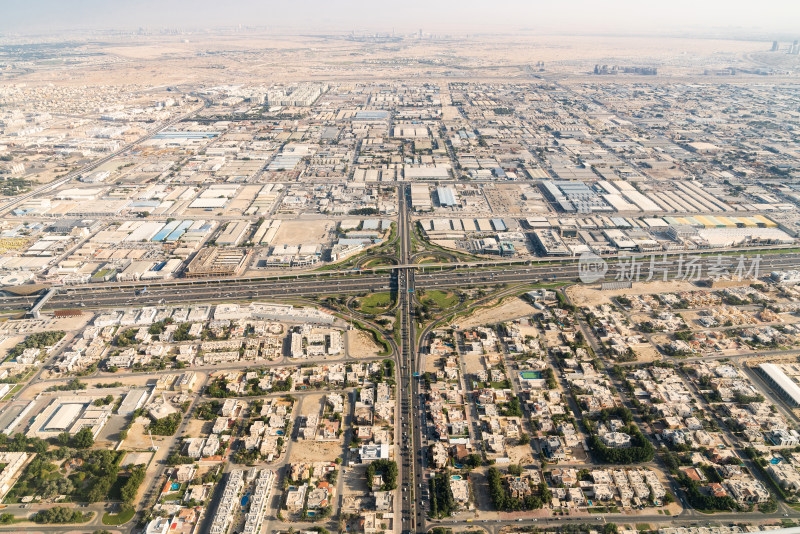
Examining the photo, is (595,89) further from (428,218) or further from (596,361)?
(596,361)

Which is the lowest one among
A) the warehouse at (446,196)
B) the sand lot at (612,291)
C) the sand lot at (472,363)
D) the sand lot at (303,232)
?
the sand lot at (472,363)

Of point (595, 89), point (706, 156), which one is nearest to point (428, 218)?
point (706, 156)

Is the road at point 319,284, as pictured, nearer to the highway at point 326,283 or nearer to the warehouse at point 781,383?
the highway at point 326,283

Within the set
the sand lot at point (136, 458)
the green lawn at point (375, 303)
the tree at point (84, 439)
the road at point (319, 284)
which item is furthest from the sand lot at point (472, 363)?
the tree at point (84, 439)

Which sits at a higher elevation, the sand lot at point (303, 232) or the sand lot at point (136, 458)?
the sand lot at point (303, 232)
